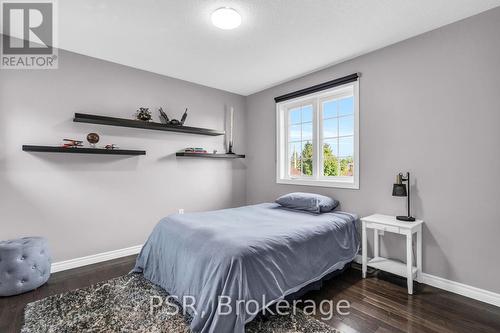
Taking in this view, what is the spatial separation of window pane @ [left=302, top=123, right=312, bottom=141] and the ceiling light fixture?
6.11 feet

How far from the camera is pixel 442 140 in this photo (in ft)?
7.88

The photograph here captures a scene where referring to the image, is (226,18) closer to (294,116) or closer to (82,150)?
(294,116)

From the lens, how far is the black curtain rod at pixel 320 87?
3.05m

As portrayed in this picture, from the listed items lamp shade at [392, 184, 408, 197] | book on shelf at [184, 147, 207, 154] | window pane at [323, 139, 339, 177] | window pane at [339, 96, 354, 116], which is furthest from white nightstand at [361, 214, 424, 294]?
book on shelf at [184, 147, 207, 154]

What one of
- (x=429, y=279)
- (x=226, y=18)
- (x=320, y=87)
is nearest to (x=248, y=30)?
(x=226, y=18)

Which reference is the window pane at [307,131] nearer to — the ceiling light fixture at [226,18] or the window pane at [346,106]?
the window pane at [346,106]

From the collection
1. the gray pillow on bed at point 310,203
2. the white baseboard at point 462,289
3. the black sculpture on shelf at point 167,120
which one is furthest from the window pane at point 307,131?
the white baseboard at point 462,289

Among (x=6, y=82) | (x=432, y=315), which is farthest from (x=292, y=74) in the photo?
(x=6, y=82)

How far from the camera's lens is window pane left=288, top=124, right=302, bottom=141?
152 inches

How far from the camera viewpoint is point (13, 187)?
258cm

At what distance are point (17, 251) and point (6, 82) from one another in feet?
5.74

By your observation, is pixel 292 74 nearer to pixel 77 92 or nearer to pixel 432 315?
pixel 77 92

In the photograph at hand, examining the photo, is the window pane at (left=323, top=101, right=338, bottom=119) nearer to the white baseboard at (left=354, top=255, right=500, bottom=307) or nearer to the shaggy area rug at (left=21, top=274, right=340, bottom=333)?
the white baseboard at (left=354, top=255, right=500, bottom=307)

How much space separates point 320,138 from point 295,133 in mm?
510
